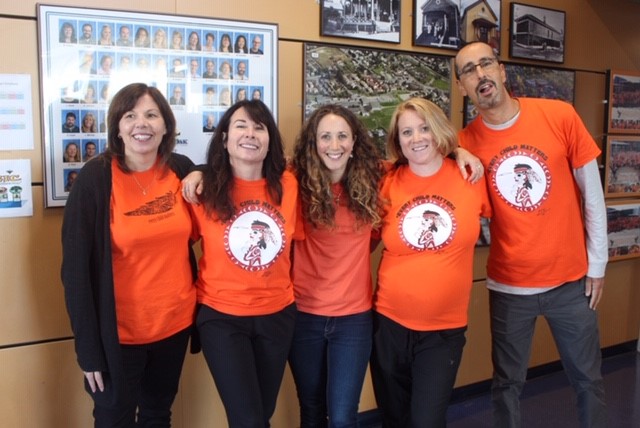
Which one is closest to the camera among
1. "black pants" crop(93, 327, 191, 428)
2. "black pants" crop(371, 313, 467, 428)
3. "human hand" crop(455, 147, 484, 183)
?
"black pants" crop(93, 327, 191, 428)

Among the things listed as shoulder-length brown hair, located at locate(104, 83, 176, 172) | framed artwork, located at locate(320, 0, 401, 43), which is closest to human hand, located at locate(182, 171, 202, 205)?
shoulder-length brown hair, located at locate(104, 83, 176, 172)

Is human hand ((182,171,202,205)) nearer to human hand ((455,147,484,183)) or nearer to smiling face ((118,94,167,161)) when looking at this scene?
smiling face ((118,94,167,161))

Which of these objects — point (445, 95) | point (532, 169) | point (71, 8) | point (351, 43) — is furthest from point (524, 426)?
point (71, 8)

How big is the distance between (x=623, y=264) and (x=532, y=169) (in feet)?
7.49

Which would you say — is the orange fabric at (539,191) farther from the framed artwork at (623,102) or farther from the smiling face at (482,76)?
the framed artwork at (623,102)

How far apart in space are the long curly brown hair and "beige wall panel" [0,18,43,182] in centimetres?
107

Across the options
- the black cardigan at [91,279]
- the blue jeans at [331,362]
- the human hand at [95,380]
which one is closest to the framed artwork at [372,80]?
the blue jeans at [331,362]

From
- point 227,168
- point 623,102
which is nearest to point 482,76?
point 227,168

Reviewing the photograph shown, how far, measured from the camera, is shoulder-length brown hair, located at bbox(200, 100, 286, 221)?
1.92 m

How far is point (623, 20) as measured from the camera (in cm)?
381

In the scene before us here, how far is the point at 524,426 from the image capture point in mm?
3033

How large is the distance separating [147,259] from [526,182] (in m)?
1.53

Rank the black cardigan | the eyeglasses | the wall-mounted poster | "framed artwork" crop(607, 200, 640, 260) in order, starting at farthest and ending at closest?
"framed artwork" crop(607, 200, 640, 260) < the eyeglasses < the wall-mounted poster < the black cardigan

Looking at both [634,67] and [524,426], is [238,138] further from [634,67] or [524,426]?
[634,67]
